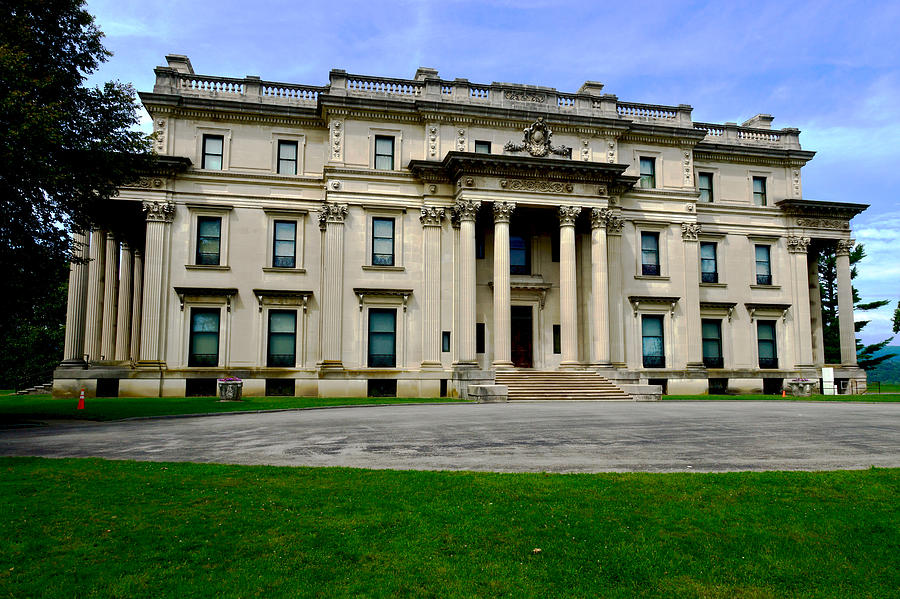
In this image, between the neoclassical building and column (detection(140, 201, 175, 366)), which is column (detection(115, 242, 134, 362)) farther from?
column (detection(140, 201, 175, 366))

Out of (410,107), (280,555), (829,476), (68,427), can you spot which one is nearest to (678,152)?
(410,107)

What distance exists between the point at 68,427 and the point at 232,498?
36.3ft

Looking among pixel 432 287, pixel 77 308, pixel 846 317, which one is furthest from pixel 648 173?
pixel 77 308

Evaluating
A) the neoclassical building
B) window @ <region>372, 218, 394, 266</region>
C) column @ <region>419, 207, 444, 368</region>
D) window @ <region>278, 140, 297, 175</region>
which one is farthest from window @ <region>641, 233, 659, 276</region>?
window @ <region>278, 140, 297, 175</region>

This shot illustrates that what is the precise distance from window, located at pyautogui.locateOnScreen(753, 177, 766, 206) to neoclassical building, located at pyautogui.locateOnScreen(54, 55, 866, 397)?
7.04 m

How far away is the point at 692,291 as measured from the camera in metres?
37.1

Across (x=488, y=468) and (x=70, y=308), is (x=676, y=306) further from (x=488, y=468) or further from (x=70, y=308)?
(x=70, y=308)

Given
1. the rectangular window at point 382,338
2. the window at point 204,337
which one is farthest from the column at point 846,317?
the window at point 204,337

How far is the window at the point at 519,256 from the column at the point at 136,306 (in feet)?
69.3

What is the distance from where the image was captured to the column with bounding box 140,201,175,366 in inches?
1225

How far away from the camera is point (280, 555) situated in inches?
228

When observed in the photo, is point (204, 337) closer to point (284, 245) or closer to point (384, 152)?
point (284, 245)

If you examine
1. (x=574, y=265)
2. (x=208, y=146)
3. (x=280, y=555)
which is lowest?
(x=280, y=555)

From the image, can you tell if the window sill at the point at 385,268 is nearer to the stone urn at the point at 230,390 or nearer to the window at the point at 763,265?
the stone urn at the point at 230,390
